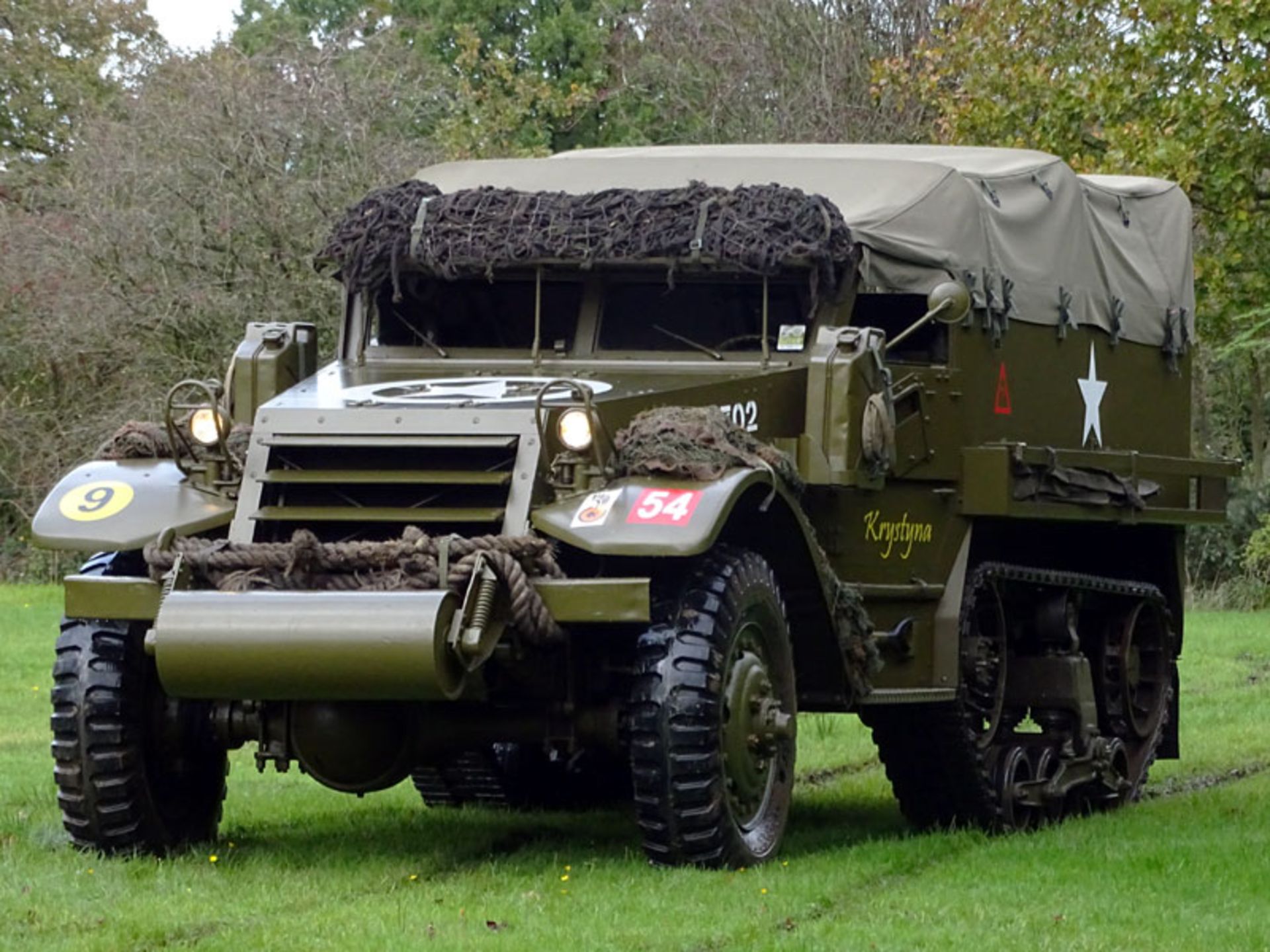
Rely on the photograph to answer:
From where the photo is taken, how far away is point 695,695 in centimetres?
859

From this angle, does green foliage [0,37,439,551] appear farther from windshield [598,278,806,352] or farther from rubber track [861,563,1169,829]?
windshield [598,278,806,352]

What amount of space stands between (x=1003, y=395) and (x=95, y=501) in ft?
12.6

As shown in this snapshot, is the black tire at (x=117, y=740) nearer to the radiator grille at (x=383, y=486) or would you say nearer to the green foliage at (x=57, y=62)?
the radiator grille at (x=383, y=486)

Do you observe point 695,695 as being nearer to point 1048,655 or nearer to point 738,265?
point 738,265

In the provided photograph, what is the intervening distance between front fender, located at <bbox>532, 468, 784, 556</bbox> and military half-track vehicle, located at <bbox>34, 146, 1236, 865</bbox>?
0.02 m

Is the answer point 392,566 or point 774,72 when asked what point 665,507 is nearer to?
point 392,566

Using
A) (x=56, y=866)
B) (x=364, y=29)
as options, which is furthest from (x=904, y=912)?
(x=364, y=29)

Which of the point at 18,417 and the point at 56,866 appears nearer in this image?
the point at 56,866

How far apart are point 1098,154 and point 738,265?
13.1m

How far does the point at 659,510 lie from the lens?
8.44 m

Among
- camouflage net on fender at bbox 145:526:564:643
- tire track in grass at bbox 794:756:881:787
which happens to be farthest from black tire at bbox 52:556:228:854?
tire track in grass at bbox 794:756:881:787

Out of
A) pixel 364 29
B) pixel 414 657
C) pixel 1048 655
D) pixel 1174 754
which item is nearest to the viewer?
pixel 414 657

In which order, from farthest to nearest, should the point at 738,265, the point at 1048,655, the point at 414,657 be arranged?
the point at 1048,655
the point at 738,265
the point at 414,657

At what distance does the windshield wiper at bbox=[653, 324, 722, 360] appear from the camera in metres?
10.2
